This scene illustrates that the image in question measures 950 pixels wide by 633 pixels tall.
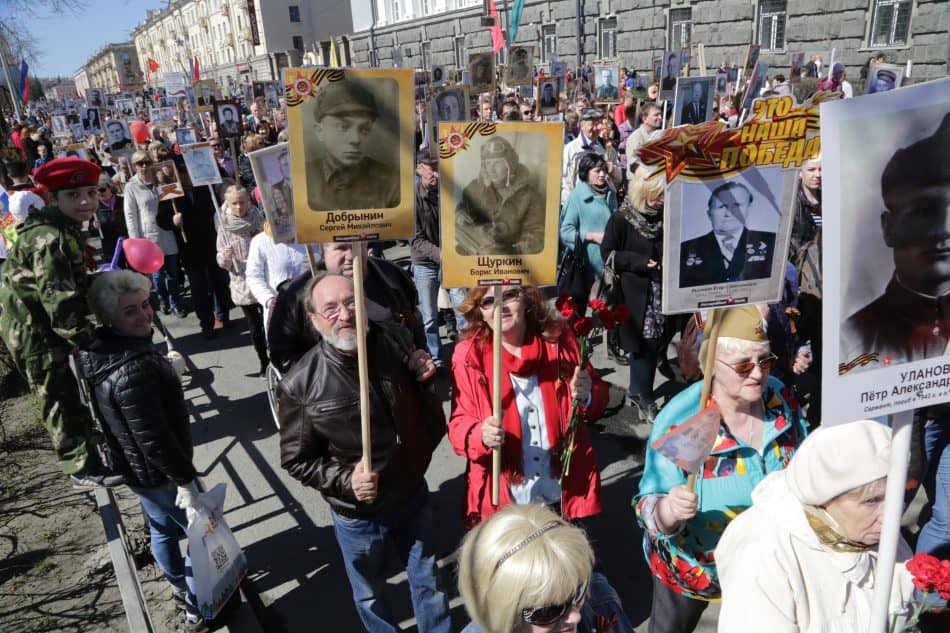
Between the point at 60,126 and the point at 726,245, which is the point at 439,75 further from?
the point at 60,126

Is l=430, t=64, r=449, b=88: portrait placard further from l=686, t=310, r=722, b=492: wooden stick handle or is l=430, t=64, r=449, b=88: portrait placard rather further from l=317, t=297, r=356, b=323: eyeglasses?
l=686, t=310, r=722, b=492: wooden stick handle

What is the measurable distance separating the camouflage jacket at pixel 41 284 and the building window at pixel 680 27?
2272 centimetres

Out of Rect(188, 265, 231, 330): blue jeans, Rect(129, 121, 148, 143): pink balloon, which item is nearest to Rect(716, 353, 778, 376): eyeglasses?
Rect(188, 265, 231, 330): blue jeans

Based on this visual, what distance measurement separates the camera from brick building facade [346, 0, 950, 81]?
16.5 meters

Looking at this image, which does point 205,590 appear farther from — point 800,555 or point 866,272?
point 866,272

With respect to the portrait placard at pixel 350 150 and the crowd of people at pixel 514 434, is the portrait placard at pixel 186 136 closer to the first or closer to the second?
the crowd of people at pixel 514 434

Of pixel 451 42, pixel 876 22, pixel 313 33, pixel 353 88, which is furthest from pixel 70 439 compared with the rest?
pixel 313 33

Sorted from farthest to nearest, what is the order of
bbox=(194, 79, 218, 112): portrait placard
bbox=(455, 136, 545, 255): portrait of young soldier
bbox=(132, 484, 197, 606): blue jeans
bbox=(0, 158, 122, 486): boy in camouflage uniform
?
bbox=(194, 79, 218, 112): portrait placard, bbox=(0, 158, 122, 486): boy in camouflage uniform, bbox=(132, 484, 197, 606): blue jeans, bbox=(455, 136, 545, 255): portrait of young soldier

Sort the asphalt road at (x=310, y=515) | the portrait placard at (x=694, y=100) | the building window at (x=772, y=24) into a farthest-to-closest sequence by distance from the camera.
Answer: the building window at (x=772, y=24)
the portrait placard at (x=694, y=100)
the asphalt road at (x=310, y=515)

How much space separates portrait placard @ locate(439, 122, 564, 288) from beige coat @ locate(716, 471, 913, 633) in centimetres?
121

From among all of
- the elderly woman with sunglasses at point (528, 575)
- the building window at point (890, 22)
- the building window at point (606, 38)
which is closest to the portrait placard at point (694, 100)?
the elderly woman with sunglasses at point (528, 575)

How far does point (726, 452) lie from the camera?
230 centimetres

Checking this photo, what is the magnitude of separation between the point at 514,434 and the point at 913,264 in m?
1.82

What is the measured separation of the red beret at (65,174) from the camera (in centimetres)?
405
